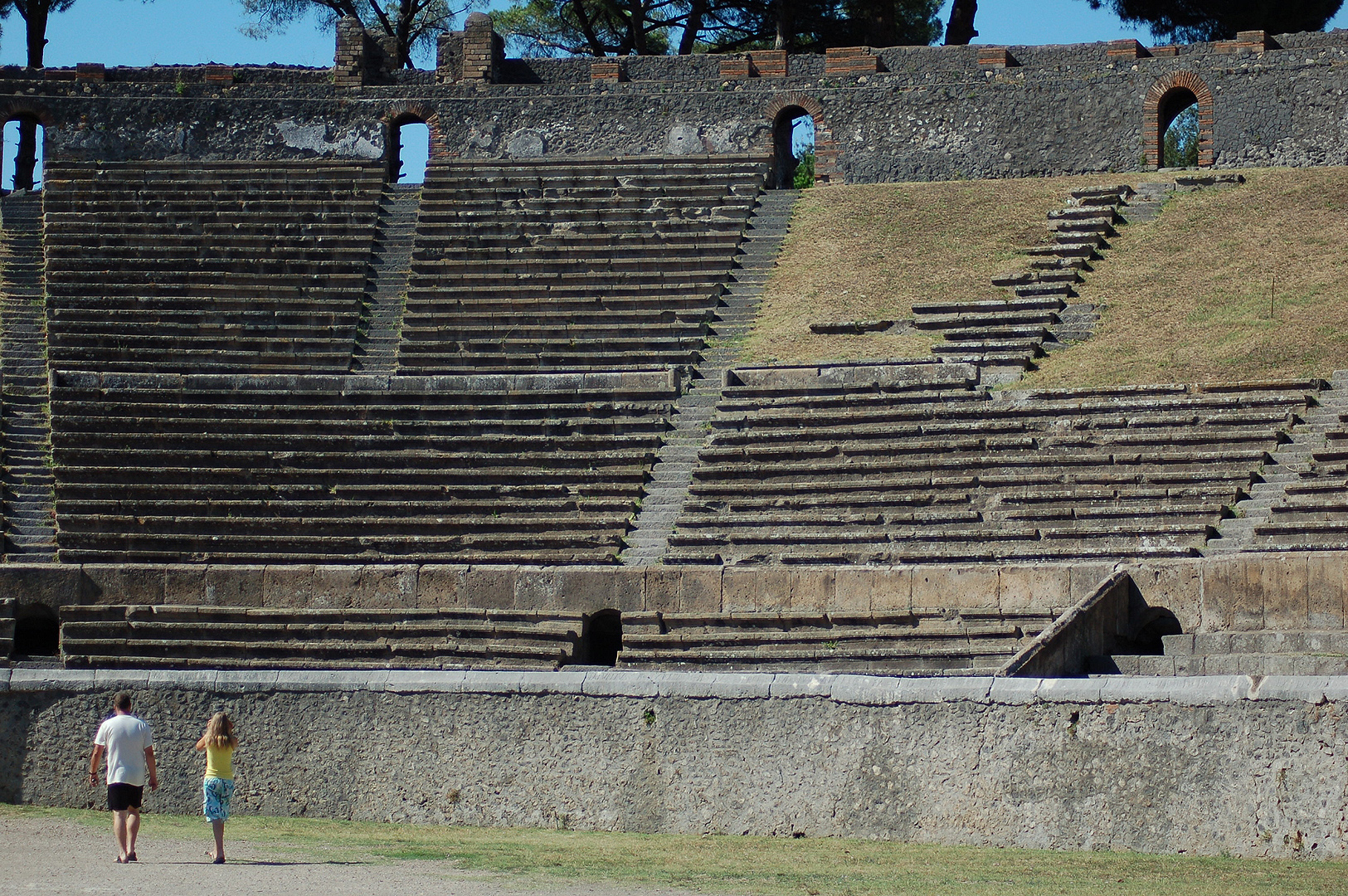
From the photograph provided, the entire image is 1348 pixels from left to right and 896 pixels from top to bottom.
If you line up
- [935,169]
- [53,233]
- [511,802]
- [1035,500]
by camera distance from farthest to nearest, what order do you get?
1. [935,169]
2. [53,233]
3. [1035,500]
4. [511,802]

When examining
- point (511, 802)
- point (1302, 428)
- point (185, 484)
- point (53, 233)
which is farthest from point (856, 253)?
point (511, 802)

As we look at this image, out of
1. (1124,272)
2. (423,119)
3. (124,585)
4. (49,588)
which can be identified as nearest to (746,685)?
(124,585)

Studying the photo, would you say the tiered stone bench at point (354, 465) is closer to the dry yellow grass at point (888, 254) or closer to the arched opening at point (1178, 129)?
the dry yellow grass at point (888, 254)

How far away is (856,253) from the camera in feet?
81.1

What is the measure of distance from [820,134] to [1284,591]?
48.6ft

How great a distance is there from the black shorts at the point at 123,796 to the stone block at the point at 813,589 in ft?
26.1

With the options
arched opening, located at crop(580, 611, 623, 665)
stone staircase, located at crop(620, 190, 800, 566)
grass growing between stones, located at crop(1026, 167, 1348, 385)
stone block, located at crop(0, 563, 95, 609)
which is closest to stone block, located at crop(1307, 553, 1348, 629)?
grass growing between stones, located at crop(1026, 167, 1348, 385)

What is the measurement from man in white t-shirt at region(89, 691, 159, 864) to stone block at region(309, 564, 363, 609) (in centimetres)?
704

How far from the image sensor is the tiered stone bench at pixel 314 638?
16.0 metres

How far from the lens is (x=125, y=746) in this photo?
9.52 meters

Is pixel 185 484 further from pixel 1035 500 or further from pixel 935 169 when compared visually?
pixel 935 169

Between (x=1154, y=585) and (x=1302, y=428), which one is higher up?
(x=1302, y=428)

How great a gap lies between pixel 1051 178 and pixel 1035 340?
6.36 metres

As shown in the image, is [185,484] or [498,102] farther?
[498,102]
